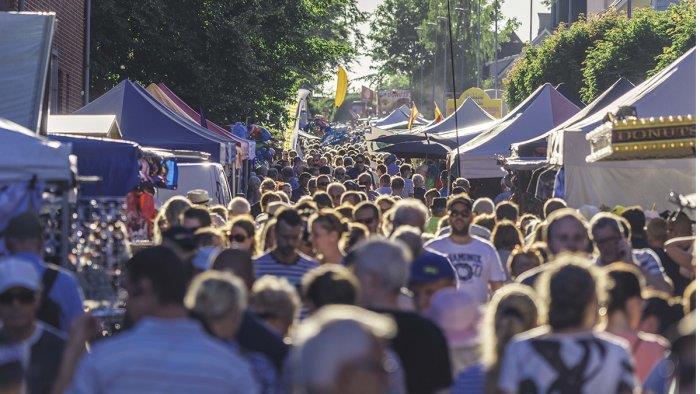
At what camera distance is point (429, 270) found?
7.54m

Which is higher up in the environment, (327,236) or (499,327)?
(327,236)

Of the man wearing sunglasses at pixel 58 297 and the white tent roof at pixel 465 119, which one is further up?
the white tent roof at pixel 465 119

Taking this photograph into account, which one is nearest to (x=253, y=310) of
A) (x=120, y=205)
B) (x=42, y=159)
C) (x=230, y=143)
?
(x=42, y=159)

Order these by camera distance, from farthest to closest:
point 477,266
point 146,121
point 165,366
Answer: point 146,121
point 477,266
point 165,366

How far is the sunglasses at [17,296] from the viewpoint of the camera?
262 inches

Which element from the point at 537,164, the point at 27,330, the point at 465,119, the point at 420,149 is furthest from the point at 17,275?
the point at 465,119

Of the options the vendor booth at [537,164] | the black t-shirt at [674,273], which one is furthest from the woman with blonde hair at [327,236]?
the vendor booth at [537,164]

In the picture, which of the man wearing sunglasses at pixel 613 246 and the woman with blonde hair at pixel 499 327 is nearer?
the woman with blonde hair at pixel 499 327

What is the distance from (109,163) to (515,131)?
51.4 feet

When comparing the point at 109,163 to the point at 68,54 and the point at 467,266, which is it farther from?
the point at 68,54

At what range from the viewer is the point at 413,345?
6.00 m

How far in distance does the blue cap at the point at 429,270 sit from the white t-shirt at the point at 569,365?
1840 millimetres

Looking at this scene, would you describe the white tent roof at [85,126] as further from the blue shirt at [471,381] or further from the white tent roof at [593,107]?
the blue shirt at [471,381]

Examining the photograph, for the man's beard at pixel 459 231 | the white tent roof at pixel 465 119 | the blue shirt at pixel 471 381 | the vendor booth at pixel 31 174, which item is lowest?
the blue shirt at pixel 471 381
